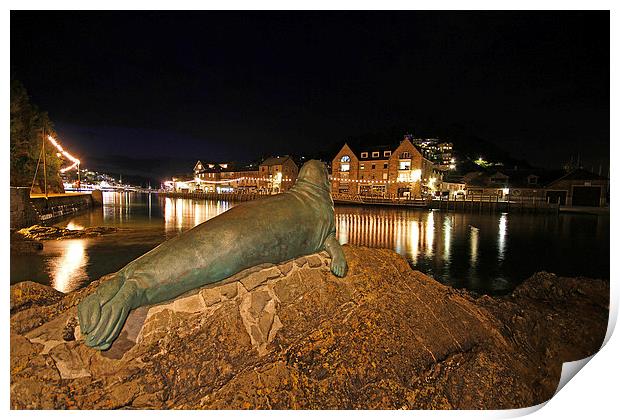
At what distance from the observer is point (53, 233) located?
12227 millimetres

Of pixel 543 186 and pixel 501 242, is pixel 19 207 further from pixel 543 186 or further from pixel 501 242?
pixel 543 186

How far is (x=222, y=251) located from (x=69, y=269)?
790 cm

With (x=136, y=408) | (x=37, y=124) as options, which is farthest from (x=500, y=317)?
(x=37, y=124)

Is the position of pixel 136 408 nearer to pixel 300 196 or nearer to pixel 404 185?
pixel 300 196

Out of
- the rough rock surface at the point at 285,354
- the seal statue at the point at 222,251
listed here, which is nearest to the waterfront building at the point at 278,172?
the seal statue at the point at 222,251

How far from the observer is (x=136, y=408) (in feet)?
10.5

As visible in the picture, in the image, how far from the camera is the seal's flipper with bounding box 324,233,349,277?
4370 millimetres

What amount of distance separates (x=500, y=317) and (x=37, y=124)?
70.4 feet

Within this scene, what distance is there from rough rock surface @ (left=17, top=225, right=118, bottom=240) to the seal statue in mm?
9675

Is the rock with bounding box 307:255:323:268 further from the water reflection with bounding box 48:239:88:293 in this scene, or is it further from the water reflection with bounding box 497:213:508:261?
the water reflection with bounding box 497:213:508:261

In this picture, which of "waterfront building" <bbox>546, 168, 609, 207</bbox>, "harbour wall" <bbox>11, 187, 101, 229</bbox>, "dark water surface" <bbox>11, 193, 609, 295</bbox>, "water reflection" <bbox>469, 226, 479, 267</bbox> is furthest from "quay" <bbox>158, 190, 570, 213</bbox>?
"water reflection" <bbox>469, 226, 479, 267</bbox>

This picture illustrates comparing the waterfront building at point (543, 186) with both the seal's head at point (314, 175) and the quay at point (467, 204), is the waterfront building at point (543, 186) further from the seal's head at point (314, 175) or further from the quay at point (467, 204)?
the seal's head at point (314, 175)

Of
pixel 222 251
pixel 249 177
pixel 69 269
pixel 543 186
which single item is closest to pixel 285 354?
pixel 222 251

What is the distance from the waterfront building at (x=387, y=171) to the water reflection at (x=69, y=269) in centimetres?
3586
